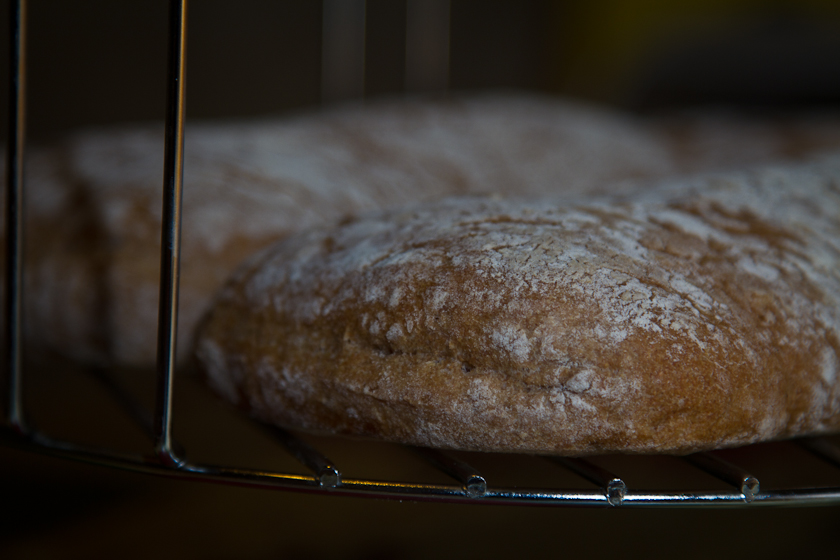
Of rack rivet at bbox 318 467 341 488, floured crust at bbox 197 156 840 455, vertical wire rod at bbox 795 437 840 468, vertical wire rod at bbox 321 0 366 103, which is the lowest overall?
vertical wire rod at bbox 795 437 840 468

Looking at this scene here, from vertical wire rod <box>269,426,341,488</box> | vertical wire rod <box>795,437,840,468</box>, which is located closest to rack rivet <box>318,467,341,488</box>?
vertical wire rod <box>269,426,341,488</box>

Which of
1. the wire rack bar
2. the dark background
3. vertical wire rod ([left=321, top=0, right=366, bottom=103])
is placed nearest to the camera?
the wire rack bar

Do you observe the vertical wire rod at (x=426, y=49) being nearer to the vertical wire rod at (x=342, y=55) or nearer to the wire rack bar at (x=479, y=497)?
the vertical wire rod at (x=342, y=55)

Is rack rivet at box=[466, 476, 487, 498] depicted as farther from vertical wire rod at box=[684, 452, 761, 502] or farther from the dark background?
the dark background

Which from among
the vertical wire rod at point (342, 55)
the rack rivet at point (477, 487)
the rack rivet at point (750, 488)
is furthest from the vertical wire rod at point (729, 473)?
the vertical wire rod at point (342, 55)

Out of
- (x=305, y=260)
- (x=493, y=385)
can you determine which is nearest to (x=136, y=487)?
(x=305, y=260)

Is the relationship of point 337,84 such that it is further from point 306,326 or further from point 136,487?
point 306,326
